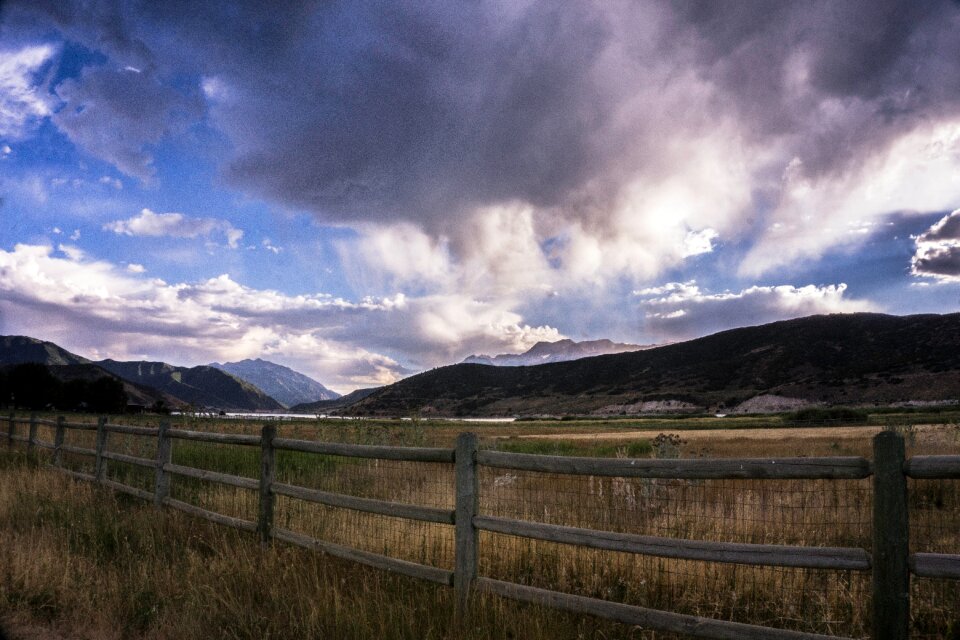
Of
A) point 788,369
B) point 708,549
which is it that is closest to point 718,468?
point 708,549

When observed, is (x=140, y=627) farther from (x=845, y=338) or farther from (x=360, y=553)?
(x=845, y=338)

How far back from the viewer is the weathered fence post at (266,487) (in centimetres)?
733

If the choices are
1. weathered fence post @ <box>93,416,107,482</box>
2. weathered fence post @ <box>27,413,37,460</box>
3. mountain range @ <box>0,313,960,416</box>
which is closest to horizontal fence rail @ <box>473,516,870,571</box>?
weathered fence post @ <box>93,416,107,482</box>

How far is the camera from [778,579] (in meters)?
6.25

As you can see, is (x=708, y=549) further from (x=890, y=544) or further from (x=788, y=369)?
(x=788, y=369)

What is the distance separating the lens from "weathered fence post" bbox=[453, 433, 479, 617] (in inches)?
200

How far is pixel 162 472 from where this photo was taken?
10.0 metres

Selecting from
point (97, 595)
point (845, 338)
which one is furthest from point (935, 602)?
point (845, 338)

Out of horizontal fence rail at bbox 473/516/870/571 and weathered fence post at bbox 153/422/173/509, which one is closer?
horizontal fence rail at bbox 473/516/870/571

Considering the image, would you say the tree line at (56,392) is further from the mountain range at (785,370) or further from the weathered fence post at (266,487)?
the weathered fence post at (266,487)

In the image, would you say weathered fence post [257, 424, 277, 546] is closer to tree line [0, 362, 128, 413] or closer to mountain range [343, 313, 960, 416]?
mountain range [343, 313, 960, 416]

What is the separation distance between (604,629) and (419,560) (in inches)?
110

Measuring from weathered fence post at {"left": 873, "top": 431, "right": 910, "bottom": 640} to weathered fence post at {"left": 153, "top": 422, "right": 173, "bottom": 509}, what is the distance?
388 inches

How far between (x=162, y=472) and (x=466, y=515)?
23.8ft
